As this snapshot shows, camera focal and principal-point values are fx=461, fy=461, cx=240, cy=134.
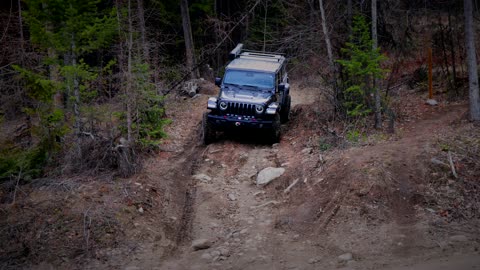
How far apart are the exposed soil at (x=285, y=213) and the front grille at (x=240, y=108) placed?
1503 millimetres

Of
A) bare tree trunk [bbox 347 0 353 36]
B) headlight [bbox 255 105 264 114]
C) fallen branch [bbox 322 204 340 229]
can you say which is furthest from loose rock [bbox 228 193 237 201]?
bare tree trunk [bbox 347 0 353 36]

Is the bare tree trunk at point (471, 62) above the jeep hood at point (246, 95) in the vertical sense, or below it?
above

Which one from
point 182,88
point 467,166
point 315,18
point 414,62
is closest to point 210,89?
point 182,88

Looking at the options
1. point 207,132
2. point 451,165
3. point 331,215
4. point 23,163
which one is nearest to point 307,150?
point 207,132

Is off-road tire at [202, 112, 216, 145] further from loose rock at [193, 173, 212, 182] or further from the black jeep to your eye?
loose rock at [193, 173, 212, 182]

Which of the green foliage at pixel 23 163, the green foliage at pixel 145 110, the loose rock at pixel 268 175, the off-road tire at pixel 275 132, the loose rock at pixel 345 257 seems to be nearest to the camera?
the loose rock at pixel 345 257

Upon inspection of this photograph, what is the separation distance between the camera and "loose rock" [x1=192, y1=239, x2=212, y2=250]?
8.73m

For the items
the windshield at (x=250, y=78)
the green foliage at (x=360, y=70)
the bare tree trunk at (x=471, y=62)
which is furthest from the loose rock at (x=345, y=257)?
the windshield at (x=250, y=78)

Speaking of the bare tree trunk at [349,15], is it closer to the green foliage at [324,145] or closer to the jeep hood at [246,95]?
the jeep hood at [246,95]

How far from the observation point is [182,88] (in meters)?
22.1

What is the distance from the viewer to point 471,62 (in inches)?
481

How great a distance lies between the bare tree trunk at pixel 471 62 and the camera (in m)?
12.0

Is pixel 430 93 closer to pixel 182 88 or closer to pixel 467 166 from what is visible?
pixel 467 166

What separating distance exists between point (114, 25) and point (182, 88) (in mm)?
11010
